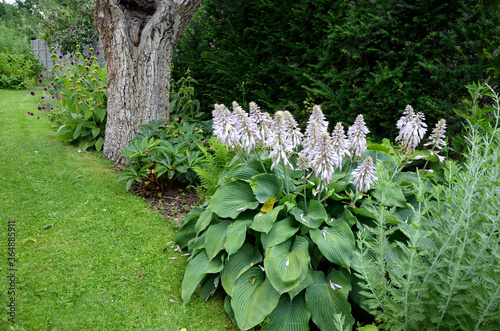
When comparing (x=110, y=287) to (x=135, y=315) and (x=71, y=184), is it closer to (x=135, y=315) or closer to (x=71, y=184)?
(x=135, y=315)

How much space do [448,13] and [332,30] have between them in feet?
4.14

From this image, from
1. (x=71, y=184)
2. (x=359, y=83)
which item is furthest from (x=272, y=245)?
(x=71, y=184)

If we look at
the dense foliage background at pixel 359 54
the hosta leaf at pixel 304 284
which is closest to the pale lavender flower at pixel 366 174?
the hosta leaf at pixel 304 284

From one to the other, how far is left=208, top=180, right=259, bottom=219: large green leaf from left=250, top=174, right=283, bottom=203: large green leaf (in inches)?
3.5

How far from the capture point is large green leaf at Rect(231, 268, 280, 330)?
6.87 feet

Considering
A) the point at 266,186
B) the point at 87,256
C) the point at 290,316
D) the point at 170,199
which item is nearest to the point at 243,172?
the point at 266,186

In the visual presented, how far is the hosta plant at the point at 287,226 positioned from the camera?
2.12 m

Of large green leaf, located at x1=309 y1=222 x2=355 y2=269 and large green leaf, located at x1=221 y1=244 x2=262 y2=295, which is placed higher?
large green leaf, located at x1=309 y1=222 x2=355 y2=269

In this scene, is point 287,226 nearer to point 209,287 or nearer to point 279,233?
point 279,233

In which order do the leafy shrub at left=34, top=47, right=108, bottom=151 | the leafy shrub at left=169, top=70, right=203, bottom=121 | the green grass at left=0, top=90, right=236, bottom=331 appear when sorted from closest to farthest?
1. the green grass at left=0, top=90, right=236, bottom=331
2. the leafy shrub at left=34, top=47, right=108, bottom=151
3. the leafy shrub at left=169, top=70, right=203, bottom=121

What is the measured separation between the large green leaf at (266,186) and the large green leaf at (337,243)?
0.48 m

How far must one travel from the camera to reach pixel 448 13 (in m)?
3.52

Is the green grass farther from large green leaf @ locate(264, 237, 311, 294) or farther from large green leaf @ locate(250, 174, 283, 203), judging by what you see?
large green leaf @ locate(250, 174, 283, 203)

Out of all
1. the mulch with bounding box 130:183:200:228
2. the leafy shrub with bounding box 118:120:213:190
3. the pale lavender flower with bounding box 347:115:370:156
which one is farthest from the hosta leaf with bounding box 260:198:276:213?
the leafy shrub with bounding box 118:120:213:190
